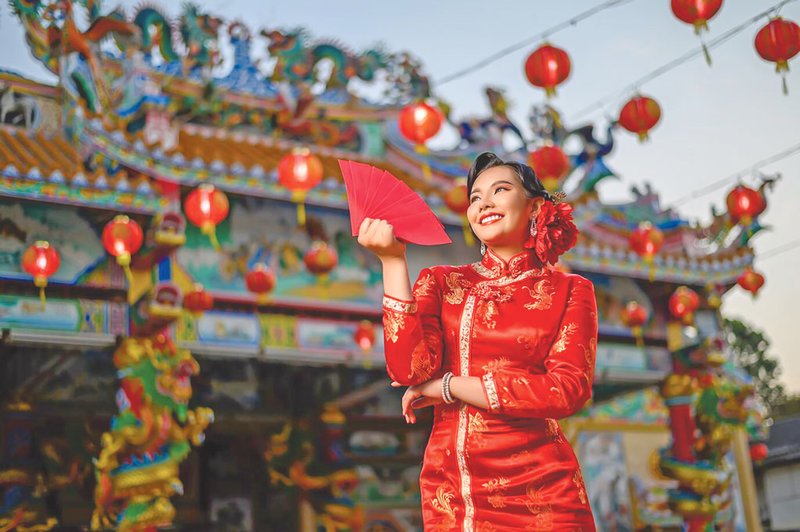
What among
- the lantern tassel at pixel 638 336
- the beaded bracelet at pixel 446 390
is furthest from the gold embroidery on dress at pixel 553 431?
the lantern tassel at pixel 638 336

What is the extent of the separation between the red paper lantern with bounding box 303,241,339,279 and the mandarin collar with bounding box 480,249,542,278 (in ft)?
19.7

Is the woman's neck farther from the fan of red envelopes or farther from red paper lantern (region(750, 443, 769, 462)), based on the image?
red paper lantern (region(750, 443, 769, 462))

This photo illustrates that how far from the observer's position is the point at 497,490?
2121 millimetres

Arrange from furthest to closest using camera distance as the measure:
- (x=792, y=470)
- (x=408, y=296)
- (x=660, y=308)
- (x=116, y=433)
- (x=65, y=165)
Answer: (x=792, y=470) → (x=660, y=308) → (x=65, y=165) → (x=116, y=433) → (x=408, y=296)

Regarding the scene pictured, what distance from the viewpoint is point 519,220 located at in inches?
92.1

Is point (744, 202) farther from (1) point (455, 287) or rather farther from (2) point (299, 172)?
(1) point (455, 287)

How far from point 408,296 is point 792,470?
19.7 metres

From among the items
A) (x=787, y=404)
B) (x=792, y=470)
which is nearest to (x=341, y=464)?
(x=792, y=470)

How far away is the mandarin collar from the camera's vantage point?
2357mm

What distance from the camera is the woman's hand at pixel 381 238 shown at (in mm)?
2119

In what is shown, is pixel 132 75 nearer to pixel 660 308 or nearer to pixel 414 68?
pixel 414 68

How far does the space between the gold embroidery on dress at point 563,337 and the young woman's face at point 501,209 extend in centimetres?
26

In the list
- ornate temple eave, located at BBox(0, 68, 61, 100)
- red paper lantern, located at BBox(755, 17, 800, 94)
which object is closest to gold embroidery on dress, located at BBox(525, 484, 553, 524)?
red paper lantern, located at BBox(755, 17, 800, 94)

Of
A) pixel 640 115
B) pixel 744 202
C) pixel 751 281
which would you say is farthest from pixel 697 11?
pixel 751 281
